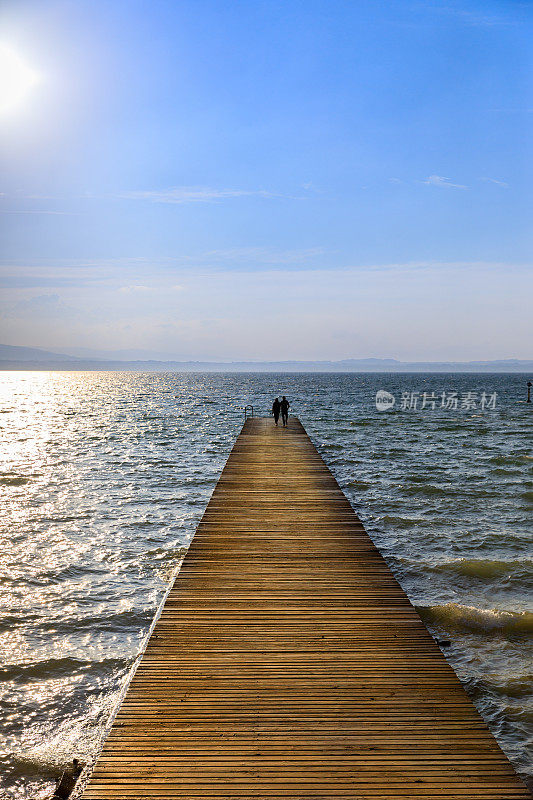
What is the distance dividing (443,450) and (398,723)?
27441mm

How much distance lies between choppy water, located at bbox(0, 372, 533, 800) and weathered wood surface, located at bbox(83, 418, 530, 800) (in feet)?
4.99

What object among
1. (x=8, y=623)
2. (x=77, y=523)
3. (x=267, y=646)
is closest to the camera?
(x=267, y=646)

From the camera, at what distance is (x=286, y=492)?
14453 mm

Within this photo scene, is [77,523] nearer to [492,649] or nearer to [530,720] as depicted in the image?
[492,649]

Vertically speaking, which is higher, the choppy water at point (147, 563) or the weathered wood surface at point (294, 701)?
the weathered wood surface at point (294, 701)

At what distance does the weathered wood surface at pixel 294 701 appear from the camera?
4281 mm

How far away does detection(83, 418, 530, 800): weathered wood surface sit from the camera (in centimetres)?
428

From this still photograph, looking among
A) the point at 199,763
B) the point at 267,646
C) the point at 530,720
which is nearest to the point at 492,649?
the point at 530,720

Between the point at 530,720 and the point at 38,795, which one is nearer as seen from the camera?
the point at 38,795

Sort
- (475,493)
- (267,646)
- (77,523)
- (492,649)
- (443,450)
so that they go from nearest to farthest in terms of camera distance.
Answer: (267,646)
(492,649)
(77,523)
(475,493)
(443,450)

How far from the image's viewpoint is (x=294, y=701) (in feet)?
17.2

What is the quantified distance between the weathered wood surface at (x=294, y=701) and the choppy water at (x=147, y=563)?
4.99 feet

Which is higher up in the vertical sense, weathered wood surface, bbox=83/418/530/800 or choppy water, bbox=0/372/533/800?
weathered wood surface, bbox=83/418/530/800

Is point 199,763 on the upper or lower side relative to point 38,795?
upper
